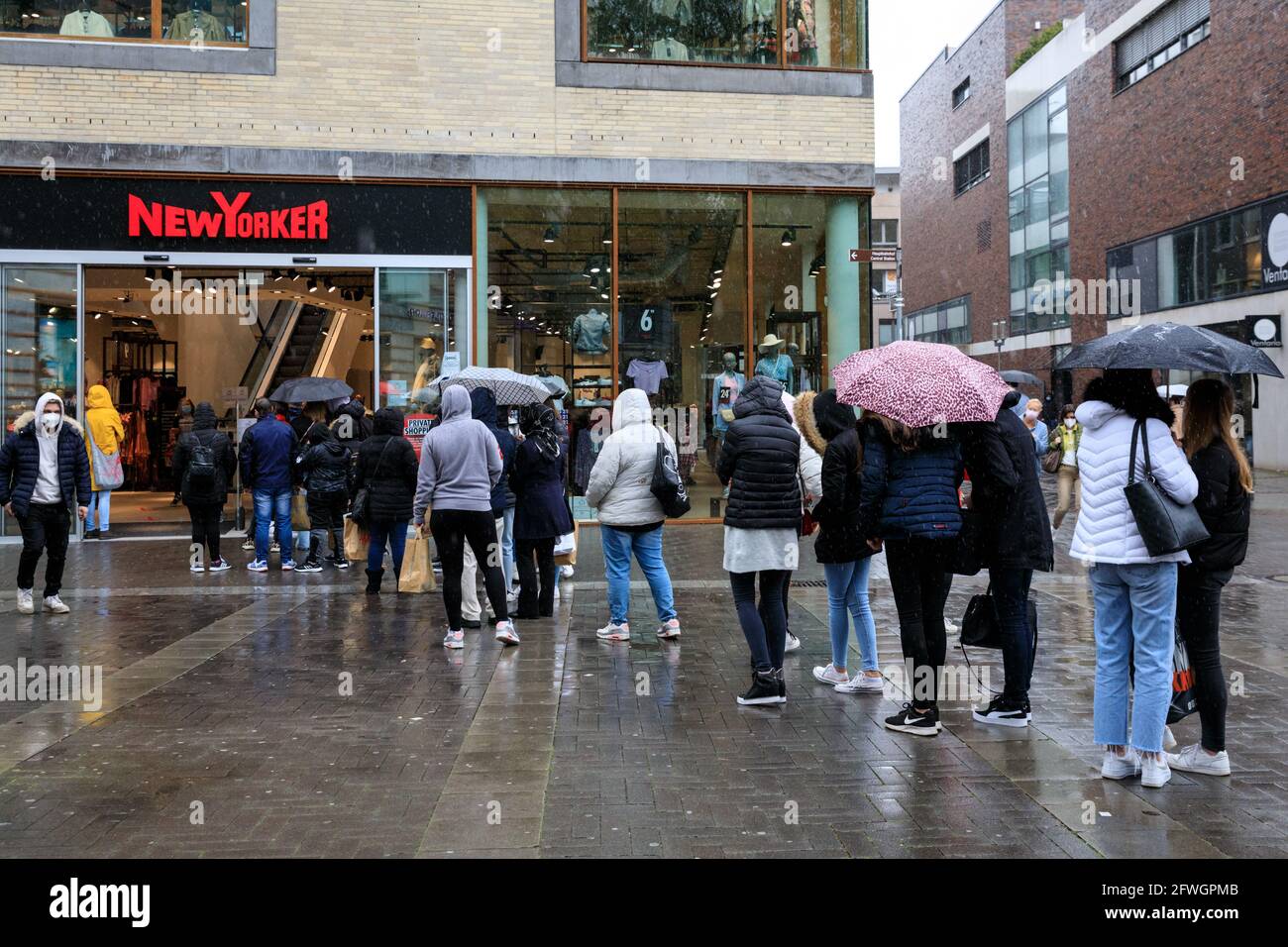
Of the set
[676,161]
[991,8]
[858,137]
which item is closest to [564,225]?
[676,161]

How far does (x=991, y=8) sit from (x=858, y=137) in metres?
33.6

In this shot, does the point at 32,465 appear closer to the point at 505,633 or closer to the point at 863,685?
the point at 505,633

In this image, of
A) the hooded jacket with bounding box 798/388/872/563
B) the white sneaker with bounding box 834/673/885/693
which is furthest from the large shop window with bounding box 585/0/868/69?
the white sneaker with bounding box 834/673/885/693

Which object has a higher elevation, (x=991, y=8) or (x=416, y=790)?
(x=991, y=8)

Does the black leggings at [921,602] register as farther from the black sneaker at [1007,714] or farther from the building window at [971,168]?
the building window at [971,168]

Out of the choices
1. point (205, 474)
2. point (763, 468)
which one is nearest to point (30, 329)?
point (205, 474)

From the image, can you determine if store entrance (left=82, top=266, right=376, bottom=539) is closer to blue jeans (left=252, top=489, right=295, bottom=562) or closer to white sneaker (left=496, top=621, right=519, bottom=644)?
blue jeans (left=252, top=489, right=295, bottom=562)

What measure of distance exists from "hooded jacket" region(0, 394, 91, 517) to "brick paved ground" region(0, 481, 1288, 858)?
1.26m

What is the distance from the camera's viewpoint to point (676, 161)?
15789 mm

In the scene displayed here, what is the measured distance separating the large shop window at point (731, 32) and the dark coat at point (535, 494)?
8804mm

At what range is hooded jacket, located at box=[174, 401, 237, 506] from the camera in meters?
11.7
